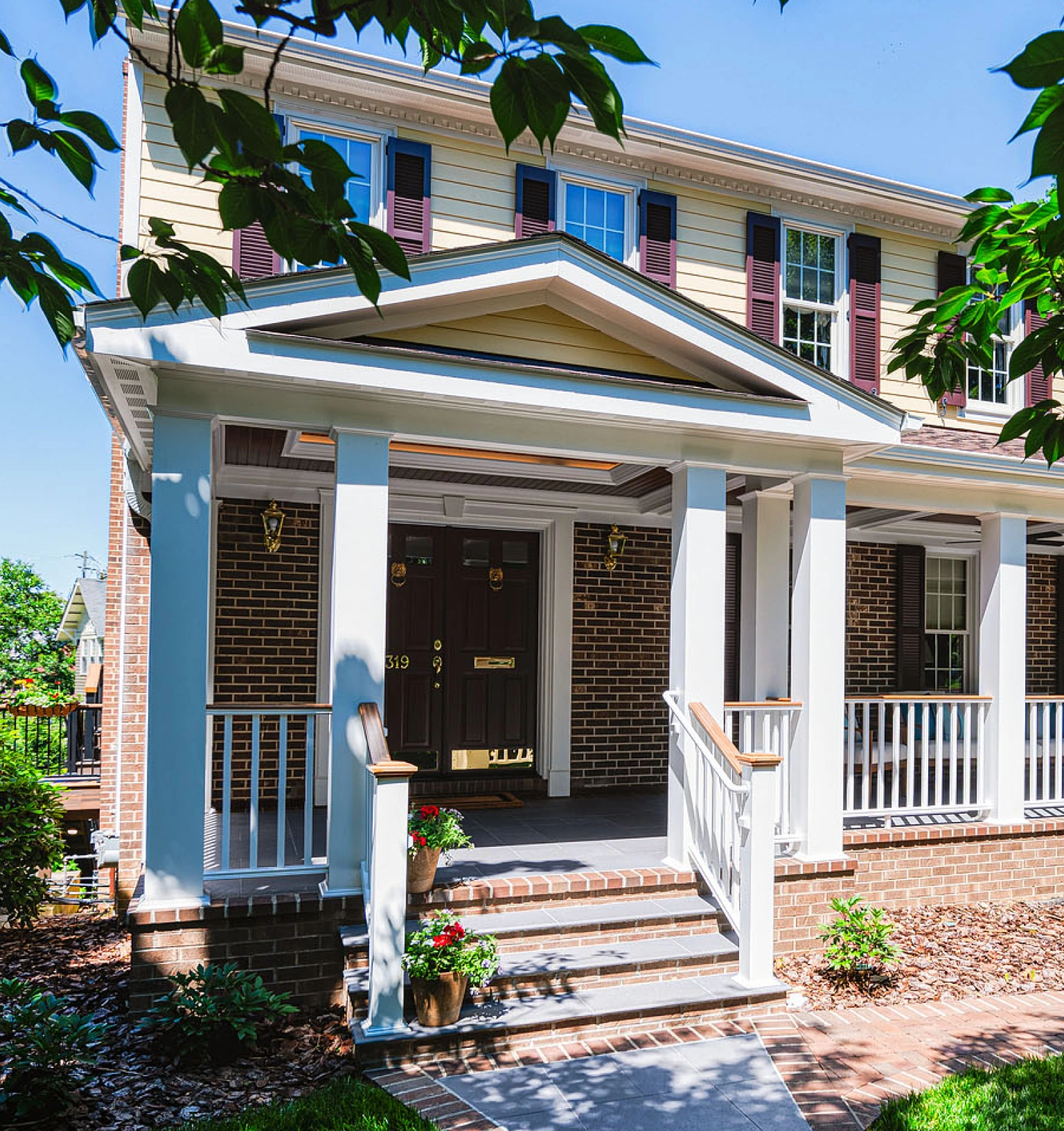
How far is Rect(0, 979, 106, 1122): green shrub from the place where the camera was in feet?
12.5

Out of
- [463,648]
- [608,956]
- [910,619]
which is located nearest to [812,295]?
[910,619]

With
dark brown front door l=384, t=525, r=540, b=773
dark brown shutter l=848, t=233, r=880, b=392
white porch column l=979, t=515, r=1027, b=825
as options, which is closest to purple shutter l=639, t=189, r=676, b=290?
dark brown shutter l=848, t=233, r=880, b=392

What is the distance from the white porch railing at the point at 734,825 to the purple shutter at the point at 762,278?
13.5 ft

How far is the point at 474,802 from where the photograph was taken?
26.8ft

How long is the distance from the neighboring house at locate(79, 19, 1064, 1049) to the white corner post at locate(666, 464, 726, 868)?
25mm

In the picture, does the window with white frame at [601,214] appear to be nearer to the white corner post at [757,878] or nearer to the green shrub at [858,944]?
the white corner post at [757,878]

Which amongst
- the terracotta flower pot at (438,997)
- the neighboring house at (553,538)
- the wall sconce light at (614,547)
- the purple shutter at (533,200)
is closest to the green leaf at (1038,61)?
the neighboring house at (553,538)

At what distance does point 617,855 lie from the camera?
643 centimetres

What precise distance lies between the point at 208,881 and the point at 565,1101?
2531mm

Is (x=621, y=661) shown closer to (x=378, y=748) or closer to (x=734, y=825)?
(x=734, y=825)

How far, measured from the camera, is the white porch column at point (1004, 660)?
25.0ft

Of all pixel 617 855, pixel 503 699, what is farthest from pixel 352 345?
pixel 503 699

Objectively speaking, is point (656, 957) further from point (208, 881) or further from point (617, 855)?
point (208, 881)

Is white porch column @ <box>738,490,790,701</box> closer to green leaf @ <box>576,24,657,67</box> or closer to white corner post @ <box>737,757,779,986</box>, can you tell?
white corner post @ <box>737,757,779,986</box>
